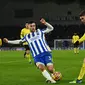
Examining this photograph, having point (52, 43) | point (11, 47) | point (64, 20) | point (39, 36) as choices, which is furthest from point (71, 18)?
point (39, 36)

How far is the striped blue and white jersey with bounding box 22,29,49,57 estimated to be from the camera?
11617 millimetres

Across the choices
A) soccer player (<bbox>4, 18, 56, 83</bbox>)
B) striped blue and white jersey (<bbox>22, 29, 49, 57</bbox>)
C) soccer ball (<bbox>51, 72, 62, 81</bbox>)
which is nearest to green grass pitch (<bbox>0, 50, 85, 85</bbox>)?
soccer ball (<bbox>51, 72, 62, 81</bbox>)

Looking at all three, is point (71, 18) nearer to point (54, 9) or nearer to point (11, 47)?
point (54, 9)

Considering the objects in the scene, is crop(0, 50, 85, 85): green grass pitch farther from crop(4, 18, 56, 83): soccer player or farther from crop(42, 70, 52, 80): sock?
crop(4, 18, 56, 83): soccer player

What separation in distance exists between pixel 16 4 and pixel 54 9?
5.24m

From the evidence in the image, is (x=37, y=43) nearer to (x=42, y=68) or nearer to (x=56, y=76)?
(x=42, y=68)

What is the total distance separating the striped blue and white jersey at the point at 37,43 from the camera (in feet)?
38.1

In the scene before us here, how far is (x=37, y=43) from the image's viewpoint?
11.7 metres

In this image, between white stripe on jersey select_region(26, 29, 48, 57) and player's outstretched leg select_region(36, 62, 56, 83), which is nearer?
player's outstretched leg select_region(36, 62, 56, 83)

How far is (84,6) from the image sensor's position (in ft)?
171

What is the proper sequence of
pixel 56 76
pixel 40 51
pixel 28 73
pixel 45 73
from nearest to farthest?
pixel 45 73
pixel 56 76
pixel 40 51
pixel 28 73

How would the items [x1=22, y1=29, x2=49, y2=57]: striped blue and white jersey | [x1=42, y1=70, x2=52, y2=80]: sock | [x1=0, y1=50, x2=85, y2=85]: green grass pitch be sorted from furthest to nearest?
[x1=0, y1=50, x2=85, y2=85]: green grass pitch, [x1=22, y1=29, x2=49, y2=57]: striped blue and white jersey, [x1=42, y1=70, x2=52, y2=80]: sock

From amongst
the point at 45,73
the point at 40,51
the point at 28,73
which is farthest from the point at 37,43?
the point at 28,73

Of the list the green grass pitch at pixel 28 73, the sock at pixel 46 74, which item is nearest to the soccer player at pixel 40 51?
the sock at pixel 46 74
